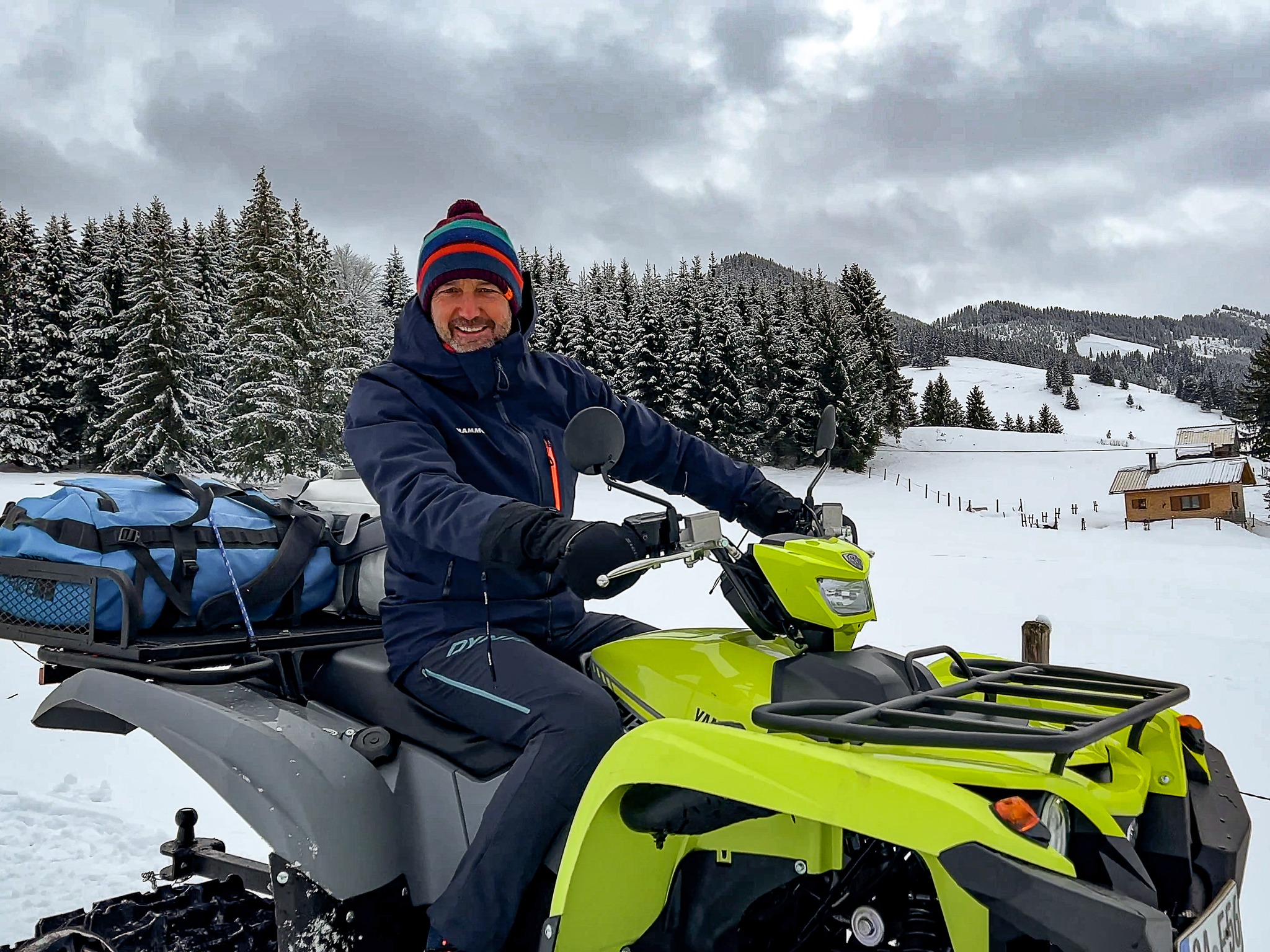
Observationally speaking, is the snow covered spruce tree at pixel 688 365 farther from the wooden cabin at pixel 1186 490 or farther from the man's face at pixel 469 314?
the man's face at pixel 469 314

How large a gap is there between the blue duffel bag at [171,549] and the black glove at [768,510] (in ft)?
4.40

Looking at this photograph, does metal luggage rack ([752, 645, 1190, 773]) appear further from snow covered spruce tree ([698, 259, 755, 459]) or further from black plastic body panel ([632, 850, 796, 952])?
snow covered spruce tree ([698, 259, 755, 459])

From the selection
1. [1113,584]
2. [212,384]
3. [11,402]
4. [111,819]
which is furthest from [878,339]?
[111,819]

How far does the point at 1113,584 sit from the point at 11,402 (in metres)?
32.4

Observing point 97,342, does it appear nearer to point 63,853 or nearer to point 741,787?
point 63,853

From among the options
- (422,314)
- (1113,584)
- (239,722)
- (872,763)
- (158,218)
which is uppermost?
(158,218)

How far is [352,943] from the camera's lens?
213 cm

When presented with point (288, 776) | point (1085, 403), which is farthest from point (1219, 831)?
point (1085, 403)

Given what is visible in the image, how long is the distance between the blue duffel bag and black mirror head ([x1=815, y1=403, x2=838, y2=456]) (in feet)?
5.09

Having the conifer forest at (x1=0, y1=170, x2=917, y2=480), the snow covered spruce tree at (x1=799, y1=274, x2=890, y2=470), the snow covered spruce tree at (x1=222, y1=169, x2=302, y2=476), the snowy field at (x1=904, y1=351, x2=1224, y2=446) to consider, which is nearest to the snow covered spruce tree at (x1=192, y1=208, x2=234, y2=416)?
the conifer forest at (x1=0, y1=170, x2=917, y2=480)

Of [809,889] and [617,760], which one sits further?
[809,889]

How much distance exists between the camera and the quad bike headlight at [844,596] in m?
1.84

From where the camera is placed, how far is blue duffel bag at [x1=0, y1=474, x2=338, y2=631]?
2320 millimetres

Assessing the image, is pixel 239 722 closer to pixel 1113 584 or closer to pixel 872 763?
pixel 872 763
